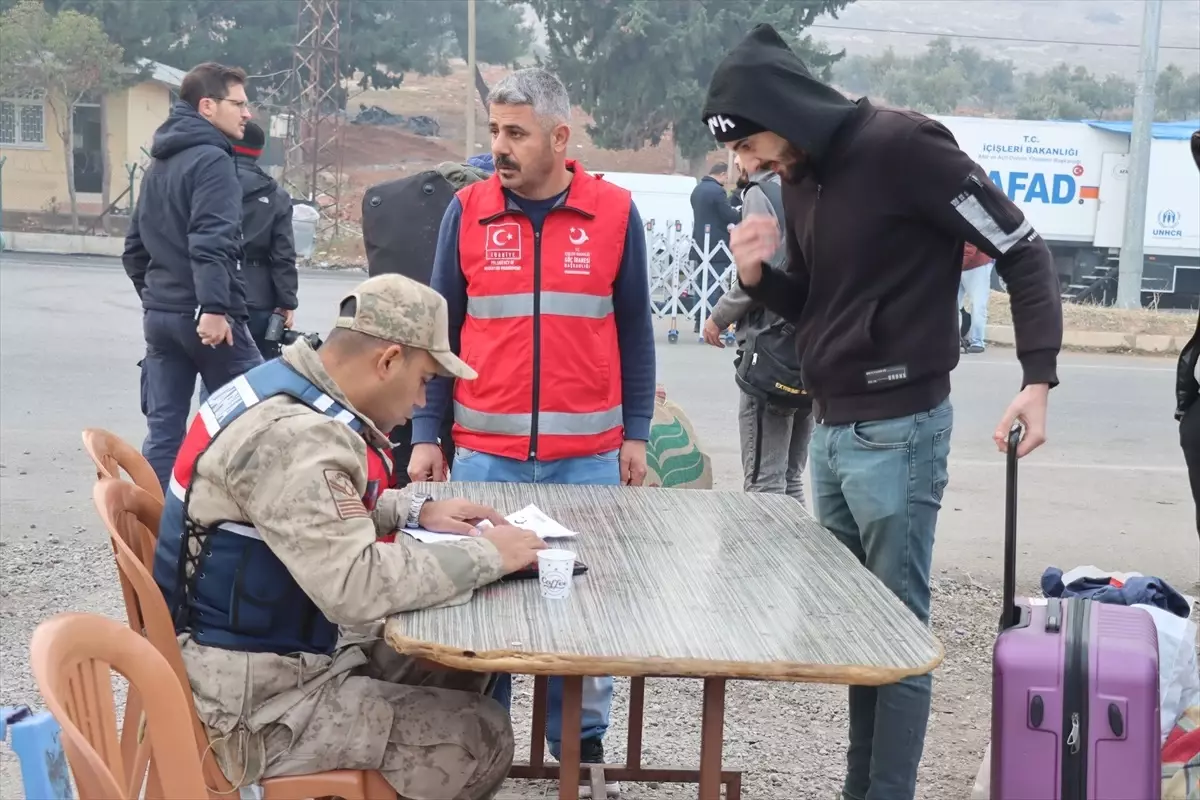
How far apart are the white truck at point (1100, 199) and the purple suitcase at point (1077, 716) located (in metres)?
19.3

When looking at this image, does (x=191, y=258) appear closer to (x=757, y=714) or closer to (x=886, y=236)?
(x=757, y=714)

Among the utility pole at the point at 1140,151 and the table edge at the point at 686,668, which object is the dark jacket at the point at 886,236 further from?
the utility pole at the point at 1140,151

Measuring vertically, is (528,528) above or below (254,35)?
below

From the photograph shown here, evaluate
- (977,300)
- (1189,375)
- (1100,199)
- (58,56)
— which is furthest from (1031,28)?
(1189,375)

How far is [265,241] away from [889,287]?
392 centimetres

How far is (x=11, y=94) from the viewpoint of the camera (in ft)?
103

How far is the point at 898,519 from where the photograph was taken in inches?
124

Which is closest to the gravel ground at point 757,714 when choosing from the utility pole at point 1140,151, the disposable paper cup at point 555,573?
the disposable paper cup at point 555,573

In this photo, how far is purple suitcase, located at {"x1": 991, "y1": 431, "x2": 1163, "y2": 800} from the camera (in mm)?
2799

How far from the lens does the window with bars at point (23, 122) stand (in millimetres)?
33062

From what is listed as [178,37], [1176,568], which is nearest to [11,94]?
[178,37]

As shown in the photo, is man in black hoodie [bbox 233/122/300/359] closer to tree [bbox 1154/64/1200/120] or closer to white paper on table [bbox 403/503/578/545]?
white paper on table [bbox 403/503/578/545]

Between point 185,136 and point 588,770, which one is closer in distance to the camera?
point 588,770

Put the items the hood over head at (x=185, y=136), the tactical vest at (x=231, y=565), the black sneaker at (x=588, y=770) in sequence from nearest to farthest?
the tactical vest at (x=231, y=565), the black sneaker at (x=588, y=770), the hood over head at (x=185, y=136)
